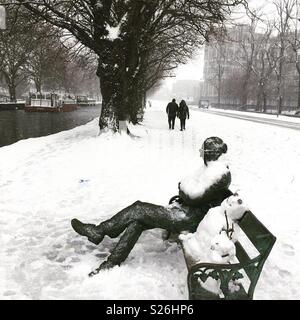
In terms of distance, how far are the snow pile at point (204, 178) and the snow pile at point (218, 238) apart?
346 millimetres

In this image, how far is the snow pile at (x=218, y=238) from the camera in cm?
363

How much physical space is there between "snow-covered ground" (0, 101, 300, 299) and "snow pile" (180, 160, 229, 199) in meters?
0.92

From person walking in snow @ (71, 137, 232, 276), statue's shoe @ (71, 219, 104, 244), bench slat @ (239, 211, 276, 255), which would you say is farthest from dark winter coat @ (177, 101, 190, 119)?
bench slat @ (239, 211, 276, 255)

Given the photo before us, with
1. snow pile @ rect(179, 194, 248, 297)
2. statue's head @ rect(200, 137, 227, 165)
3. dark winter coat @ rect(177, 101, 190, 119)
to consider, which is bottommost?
snow pile @ rect(179, 194, 248, 297)

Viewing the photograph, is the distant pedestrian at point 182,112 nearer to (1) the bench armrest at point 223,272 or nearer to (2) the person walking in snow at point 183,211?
(2) the person walking in snow at point 183,211

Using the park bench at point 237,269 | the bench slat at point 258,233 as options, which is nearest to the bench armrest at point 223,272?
the park bench at point 237,269

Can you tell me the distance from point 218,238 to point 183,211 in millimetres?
982

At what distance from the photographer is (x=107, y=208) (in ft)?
22.7

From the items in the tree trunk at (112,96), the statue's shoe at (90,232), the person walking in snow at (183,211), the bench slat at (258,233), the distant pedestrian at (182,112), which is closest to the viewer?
the bench slat at (258,233)

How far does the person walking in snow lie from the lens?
171 inches

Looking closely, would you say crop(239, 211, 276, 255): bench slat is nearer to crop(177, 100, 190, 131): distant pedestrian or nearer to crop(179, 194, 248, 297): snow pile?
crop(179, 194, 248, 297): snow pile

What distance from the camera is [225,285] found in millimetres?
3643

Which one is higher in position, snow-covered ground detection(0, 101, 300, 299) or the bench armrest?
the bench armrest
